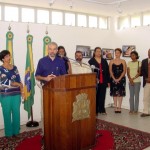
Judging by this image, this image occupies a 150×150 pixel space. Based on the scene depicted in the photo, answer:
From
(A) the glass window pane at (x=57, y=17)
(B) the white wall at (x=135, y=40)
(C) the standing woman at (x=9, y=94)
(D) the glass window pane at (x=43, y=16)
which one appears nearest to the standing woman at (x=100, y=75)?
(B) the white wall at (x=135, y=40)

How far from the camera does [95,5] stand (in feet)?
17.8

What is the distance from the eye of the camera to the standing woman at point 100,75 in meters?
5.66

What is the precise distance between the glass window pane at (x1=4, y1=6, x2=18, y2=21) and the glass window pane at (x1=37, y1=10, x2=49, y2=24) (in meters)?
0.57

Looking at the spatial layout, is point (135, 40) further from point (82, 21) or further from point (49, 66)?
point (49, 66)

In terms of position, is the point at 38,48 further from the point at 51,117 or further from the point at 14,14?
the point at 51,117

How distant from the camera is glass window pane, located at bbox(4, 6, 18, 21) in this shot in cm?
510

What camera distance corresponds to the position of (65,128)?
3.06m

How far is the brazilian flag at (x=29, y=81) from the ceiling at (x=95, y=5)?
0.79 meters

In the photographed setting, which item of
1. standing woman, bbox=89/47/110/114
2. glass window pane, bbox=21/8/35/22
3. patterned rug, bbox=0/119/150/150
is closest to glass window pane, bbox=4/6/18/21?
glass window pane, bbox=21/8/35/22

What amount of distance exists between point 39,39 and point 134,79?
8.29 feet

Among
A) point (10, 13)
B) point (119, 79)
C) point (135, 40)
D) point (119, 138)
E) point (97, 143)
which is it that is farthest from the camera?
point (135, 40)

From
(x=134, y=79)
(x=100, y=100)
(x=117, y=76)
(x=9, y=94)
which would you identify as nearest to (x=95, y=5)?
(x=117, y=76)

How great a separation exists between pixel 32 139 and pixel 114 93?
2645mm

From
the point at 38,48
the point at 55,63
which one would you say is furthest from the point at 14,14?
the point at 55,63
